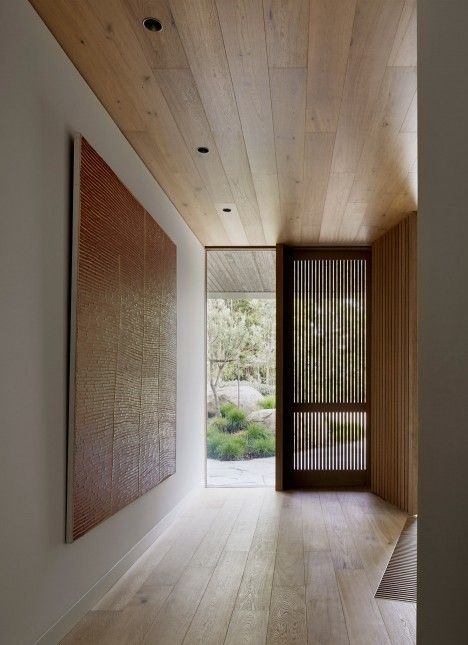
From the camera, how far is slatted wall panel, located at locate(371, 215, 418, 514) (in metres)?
5.03

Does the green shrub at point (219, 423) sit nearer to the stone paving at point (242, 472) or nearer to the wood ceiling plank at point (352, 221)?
the stone paving at point (242, 472)

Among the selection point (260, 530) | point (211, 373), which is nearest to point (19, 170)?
point (260, 530)

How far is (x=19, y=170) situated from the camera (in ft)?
6.79

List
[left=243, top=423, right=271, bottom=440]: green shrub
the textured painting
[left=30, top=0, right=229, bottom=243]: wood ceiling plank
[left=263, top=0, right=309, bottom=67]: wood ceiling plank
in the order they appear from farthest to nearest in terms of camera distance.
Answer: [left=243, top=423, right=271, bottom=440]: green shrub, the textured painting, [left=30, top=0, right=229, bottom=243]: wood ceiling plank, [left=263, top=0, right=309, bottom=67]: wood ceiling plank

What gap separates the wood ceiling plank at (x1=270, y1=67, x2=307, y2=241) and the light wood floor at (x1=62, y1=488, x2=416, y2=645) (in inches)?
92.1

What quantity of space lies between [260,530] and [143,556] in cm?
100

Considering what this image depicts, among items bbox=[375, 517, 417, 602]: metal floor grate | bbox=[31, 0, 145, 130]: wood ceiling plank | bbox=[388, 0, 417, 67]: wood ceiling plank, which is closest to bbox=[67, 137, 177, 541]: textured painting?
bbox=[31, 0, 145, 130]: wood ceiling plank

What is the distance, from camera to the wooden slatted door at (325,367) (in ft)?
20.3

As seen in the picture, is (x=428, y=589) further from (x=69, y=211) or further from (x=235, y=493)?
(x=235, y=493)

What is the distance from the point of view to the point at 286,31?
2.25 meters

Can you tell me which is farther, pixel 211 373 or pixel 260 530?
pixel 211 373

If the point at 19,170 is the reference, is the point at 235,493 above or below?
below

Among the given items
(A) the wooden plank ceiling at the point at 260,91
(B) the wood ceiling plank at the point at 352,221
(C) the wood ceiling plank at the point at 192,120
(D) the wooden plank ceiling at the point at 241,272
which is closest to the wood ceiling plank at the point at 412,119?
(A) the wooden plank ceiling at the point at 260,91

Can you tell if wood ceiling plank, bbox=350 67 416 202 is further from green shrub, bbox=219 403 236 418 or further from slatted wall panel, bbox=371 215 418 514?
green shrub, bbox=219 403 236 418
